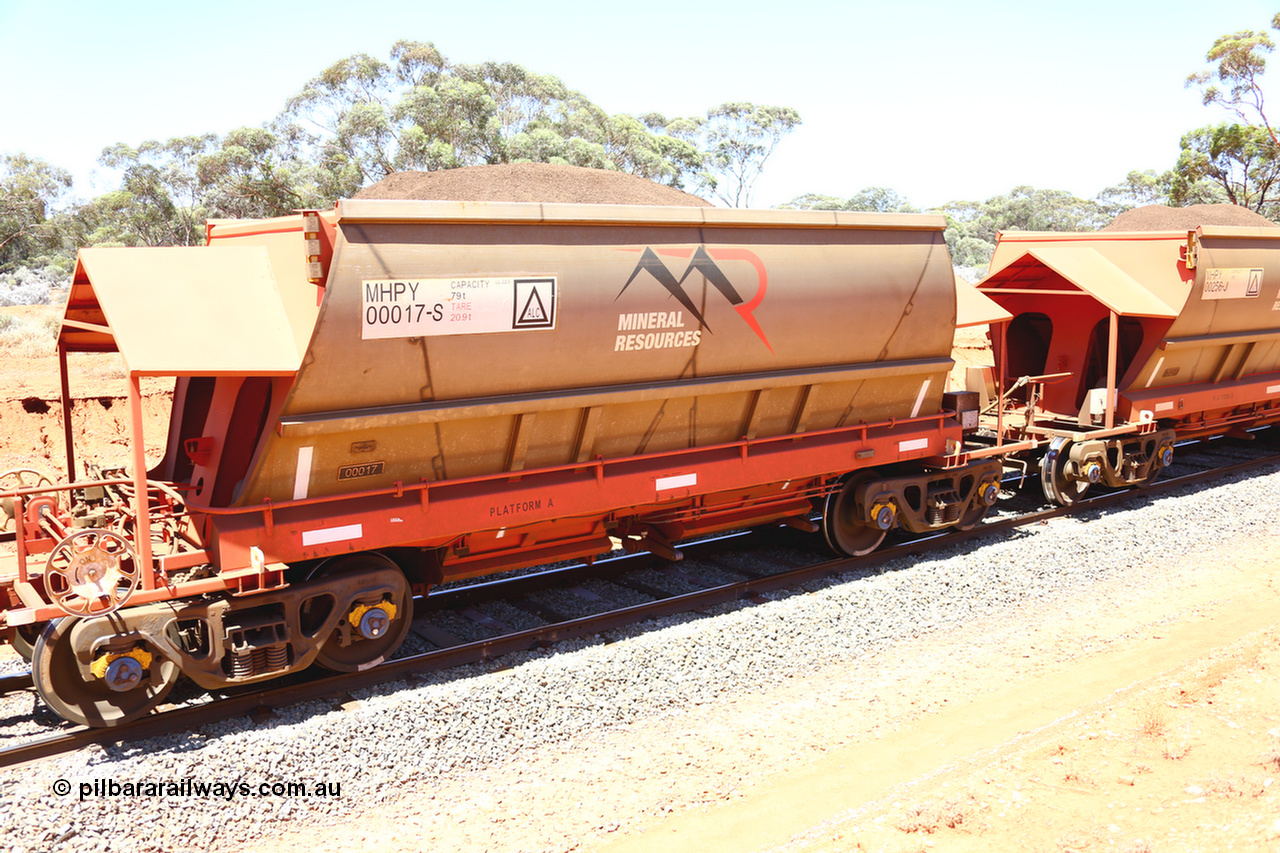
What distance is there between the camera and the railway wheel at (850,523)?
10.6m

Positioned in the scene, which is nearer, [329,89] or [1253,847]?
[1253,847]

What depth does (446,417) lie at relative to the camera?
24.2ft

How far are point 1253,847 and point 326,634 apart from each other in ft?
20.4

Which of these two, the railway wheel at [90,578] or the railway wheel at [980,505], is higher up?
the railway wheel at [90,578]

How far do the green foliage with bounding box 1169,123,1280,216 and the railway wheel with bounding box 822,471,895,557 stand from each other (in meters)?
43.9

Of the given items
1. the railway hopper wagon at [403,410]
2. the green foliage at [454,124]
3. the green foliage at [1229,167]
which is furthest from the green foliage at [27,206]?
the green foliage at [1229,167]

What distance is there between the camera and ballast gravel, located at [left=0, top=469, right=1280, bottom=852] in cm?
575

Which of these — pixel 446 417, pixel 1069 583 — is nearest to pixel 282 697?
pixel 446 417

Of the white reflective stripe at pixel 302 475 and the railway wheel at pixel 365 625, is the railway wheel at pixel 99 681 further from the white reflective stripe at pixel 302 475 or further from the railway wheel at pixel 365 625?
the white reflective stripe at pixel 302 475

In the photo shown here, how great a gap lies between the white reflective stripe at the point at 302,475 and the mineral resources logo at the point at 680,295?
8.84 ft

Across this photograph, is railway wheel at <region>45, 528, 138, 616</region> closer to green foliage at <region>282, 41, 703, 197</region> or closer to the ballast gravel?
the ballast gravel

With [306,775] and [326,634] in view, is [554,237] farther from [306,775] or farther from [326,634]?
[306,775]

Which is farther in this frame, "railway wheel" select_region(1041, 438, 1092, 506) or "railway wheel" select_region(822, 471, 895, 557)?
"railway wheel" select_region(1041, 438, 1092, 506)

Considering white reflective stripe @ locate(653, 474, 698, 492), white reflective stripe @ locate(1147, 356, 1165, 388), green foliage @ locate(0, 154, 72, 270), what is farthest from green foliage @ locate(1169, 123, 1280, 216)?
green foliage @ locate(0, 154, 72, 270)
